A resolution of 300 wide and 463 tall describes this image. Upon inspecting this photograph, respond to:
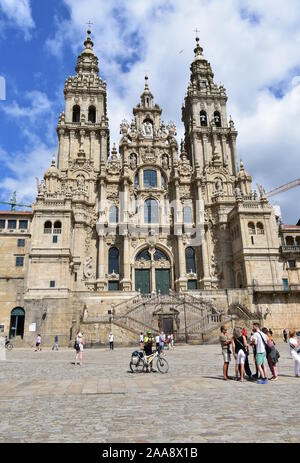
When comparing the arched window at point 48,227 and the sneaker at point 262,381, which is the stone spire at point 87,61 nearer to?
the arched window at point 48,227

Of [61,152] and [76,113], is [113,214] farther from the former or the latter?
[76,113]

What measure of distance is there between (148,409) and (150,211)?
131 feet

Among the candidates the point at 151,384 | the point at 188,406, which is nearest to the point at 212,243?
the point at 151,384

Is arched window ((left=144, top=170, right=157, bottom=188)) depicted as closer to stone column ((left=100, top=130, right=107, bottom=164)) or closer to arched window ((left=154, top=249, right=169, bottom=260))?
stone column ((left=100, top=130, right=107, bottom=164))

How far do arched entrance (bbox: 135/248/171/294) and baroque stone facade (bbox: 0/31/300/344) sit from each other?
0.43 ft

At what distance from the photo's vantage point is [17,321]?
37.7 meters

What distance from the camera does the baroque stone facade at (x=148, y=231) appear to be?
117 ft

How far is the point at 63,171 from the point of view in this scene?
46.3 m

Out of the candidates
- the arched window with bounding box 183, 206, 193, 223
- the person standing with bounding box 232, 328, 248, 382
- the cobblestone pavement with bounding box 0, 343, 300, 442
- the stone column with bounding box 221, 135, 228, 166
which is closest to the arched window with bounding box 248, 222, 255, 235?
the arched window with bounding box 183, 206, 193, 223

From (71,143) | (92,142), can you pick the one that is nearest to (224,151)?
(92,142)

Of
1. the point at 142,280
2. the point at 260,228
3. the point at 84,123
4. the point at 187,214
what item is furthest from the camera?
the point at 84,123

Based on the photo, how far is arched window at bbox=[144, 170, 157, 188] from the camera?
48312 mm
